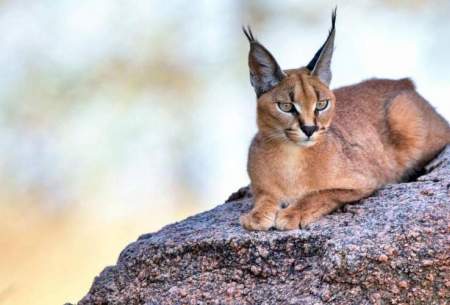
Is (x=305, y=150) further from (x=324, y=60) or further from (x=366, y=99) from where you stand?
(x=366, y=99)

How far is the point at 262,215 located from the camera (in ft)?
20.2

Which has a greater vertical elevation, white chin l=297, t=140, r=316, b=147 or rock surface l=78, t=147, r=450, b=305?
Result: white chin l=297, t=140, r=316, b=147

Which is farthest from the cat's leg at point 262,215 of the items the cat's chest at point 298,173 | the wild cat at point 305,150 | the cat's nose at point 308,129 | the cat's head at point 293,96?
the cat's nose at point 308,129

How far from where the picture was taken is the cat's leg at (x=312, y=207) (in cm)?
600

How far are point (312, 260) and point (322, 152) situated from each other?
1.01m

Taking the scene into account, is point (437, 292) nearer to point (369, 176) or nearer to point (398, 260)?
point (398, 260)

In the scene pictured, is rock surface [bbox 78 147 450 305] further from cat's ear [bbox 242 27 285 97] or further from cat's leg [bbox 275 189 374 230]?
cat's ear [bbox 242 27 285 97]

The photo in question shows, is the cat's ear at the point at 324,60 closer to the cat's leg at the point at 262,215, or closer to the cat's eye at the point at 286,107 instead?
the cat's eye at the point at 286,107

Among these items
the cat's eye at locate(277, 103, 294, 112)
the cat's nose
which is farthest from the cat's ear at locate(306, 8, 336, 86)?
the cat's nose

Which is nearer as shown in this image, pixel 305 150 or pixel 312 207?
pixel 312 207

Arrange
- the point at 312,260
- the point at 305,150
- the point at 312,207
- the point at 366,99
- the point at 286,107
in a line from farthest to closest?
the point at 366,99, the point at 305,150, the point at 312,207, the point at 286,107, the point at 312,260

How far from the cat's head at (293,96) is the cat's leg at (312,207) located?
1.40 ft

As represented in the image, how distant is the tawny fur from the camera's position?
6.03m

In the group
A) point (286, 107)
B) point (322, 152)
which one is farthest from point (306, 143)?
point (322, 152)
